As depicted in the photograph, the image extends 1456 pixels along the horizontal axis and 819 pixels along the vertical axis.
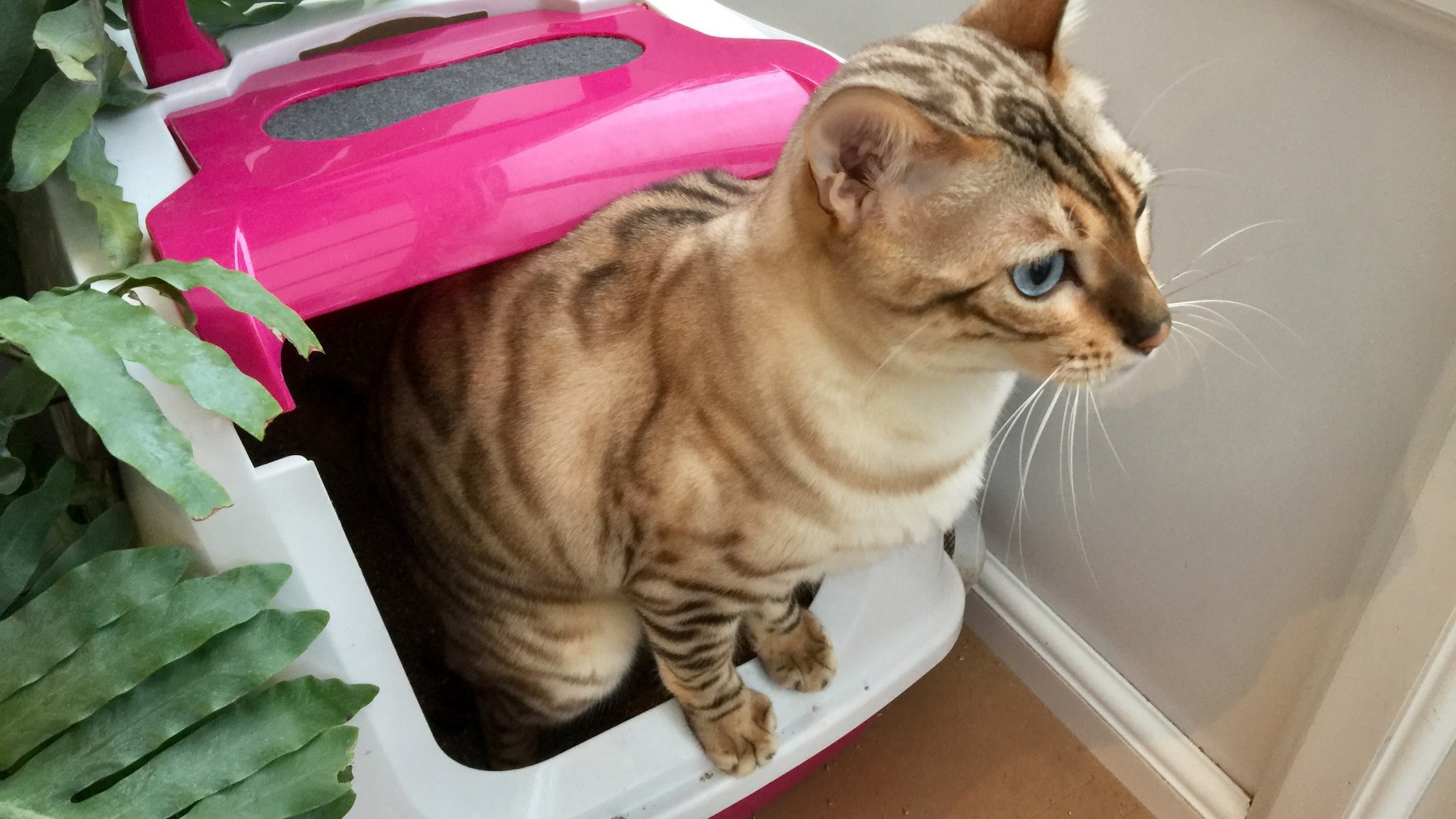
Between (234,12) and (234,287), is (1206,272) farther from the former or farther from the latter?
(234,12)

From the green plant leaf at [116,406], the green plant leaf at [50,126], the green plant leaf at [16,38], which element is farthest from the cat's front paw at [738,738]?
the green plant leaf at [16,38]

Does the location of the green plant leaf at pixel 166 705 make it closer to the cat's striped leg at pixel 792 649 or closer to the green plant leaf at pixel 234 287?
the green plant leaf at pixel 234 287

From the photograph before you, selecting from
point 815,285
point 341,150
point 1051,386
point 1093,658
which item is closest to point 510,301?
point 341,150

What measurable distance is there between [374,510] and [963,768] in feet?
2.78

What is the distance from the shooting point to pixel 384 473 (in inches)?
43.8

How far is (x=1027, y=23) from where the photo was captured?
0.79 metres

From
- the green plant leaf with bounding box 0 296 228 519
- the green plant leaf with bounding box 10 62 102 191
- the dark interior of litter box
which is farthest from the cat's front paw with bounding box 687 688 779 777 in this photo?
the green plant leaf with bounding box 10 62 102 191

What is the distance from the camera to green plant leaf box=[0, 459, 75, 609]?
0.77 meters

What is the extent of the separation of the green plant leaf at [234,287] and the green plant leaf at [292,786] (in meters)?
0.29

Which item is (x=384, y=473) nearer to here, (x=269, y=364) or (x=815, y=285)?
(x=269, y=364)

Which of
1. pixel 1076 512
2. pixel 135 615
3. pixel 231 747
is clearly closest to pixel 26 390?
pixel 135 615

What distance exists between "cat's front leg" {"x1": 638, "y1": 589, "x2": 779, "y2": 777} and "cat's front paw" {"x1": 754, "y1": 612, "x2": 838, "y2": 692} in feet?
0.15

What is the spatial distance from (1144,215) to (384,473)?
2.65 feet

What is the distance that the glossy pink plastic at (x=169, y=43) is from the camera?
1013 millimetres
